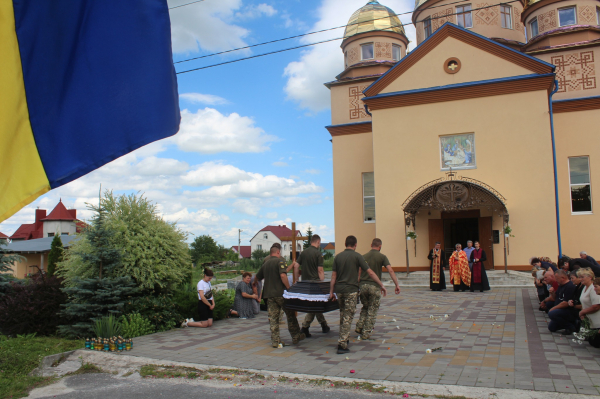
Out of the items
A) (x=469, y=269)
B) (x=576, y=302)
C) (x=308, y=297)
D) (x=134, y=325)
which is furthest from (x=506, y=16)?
(x=134, y=325)

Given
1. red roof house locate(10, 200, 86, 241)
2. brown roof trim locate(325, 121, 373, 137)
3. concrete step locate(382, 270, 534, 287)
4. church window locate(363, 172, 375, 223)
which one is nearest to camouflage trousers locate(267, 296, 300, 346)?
concrete step locate(382, 270, 534, 287)

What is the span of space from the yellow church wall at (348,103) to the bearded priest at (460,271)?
9.90 meters

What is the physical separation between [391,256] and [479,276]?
4423 millimetres

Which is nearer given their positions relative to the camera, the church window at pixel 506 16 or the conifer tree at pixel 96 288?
the conifer tree at pixel 96 288

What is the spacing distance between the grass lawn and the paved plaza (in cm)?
137

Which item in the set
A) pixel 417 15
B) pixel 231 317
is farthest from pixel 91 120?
pixel 417 15

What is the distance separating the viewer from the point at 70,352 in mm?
7664

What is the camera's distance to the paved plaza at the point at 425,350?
19.1 feet

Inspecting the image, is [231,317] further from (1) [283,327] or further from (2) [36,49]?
(2) [36,49]

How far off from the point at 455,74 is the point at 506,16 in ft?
22.3

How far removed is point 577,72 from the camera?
20531mm

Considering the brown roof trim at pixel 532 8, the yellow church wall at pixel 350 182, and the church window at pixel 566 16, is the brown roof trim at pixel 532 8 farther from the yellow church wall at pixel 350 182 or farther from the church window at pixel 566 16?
the yellow church wall at pixel 350 182

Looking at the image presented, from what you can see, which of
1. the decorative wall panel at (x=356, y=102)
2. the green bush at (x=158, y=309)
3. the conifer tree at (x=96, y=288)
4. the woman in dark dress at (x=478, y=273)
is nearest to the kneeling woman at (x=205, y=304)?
the green bush at (x=158, y=309)

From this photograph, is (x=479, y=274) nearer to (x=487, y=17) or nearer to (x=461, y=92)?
(x=461, y=92)
